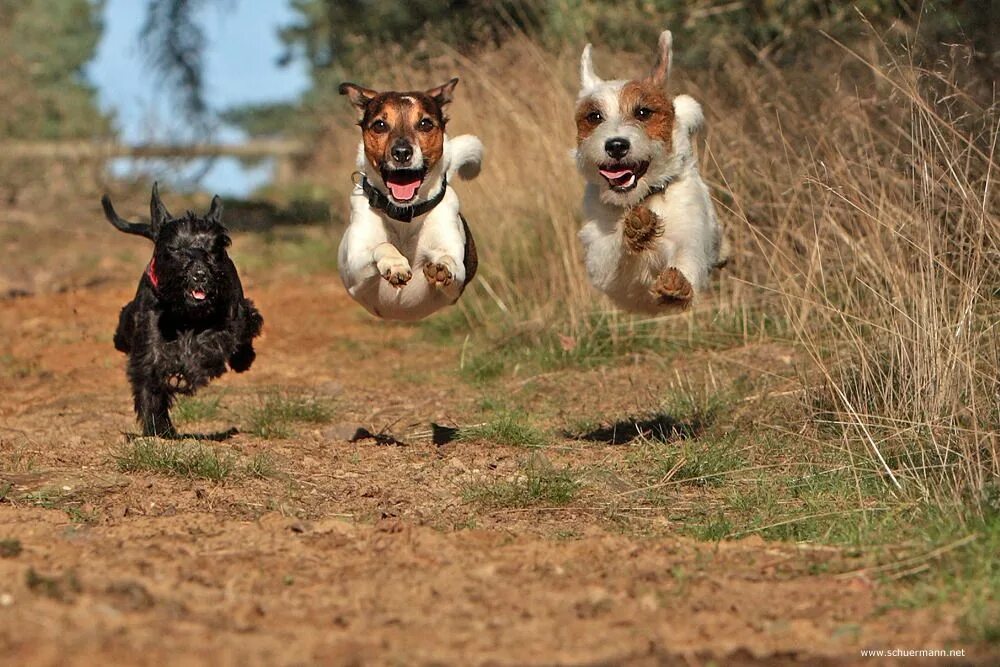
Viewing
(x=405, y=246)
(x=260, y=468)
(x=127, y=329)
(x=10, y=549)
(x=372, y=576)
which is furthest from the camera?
(x=127, y=329)

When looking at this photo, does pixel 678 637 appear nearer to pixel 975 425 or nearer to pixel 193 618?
pixel 193 618

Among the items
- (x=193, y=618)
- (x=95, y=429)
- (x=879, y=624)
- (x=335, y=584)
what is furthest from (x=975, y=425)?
(x=95, y=429)

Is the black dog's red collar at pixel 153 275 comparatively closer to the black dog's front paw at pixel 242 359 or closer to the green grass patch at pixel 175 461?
the black dog's front paw at pixel 242 359

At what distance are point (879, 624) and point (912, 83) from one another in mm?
2940

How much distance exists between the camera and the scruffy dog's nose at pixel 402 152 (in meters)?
6.61

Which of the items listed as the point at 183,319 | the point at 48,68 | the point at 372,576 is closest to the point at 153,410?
the point at 183,319

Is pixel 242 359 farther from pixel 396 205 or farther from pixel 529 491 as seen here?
pixel 529 491

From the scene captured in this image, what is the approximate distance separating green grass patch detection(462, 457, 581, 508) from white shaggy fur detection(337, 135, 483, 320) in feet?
3.67

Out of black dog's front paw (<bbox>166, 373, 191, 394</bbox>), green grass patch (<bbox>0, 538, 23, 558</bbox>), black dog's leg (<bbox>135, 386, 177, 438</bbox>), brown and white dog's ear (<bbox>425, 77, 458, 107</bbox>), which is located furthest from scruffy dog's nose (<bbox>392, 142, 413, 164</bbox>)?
green grass patch (<bbox>0, 538, 23, 558</bbox>)

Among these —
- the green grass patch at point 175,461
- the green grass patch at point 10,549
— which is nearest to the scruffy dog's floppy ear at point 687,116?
the green grass patch at point 175,461

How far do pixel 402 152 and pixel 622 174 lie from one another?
0.99 m

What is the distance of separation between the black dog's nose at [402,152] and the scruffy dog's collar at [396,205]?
12.8 inches

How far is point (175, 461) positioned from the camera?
6215 millimetres

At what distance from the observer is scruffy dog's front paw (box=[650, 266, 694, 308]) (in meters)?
6.38
